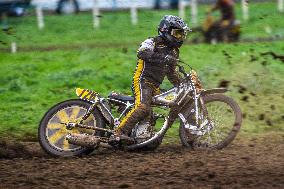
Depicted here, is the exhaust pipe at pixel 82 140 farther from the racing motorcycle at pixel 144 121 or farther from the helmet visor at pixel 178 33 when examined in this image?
the helmet visor at pixel 178 33

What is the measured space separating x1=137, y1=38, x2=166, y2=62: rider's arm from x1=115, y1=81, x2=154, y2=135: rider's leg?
0.35 meters

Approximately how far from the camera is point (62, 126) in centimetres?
980

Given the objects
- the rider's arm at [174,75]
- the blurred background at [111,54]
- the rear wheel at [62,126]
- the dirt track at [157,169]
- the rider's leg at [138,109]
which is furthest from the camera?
the blurred background at [111,54]

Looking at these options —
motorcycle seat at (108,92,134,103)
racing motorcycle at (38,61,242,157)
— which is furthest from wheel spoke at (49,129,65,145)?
motorcycle seat at (108,92,134,103)

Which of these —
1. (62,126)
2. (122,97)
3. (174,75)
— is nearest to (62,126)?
(62,126)

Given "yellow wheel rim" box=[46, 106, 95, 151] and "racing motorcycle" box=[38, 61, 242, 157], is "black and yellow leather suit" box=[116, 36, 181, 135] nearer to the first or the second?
"racing motorcycle" box=[38, 61, 242, 157]

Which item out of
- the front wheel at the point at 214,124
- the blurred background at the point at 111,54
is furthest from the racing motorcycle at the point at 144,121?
the blurred background at the point at 111,54

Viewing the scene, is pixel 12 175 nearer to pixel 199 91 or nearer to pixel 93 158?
pixel 93 158

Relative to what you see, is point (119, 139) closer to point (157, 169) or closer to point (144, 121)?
point (144, 121)

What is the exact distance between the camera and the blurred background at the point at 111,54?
13070 mm

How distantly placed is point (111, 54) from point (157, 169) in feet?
31.3

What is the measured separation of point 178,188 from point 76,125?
8.67 ft

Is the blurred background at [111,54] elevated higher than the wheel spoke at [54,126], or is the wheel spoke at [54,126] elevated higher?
the wheel spoke at [54,126]

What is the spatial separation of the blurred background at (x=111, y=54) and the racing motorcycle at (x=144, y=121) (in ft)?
4.98
